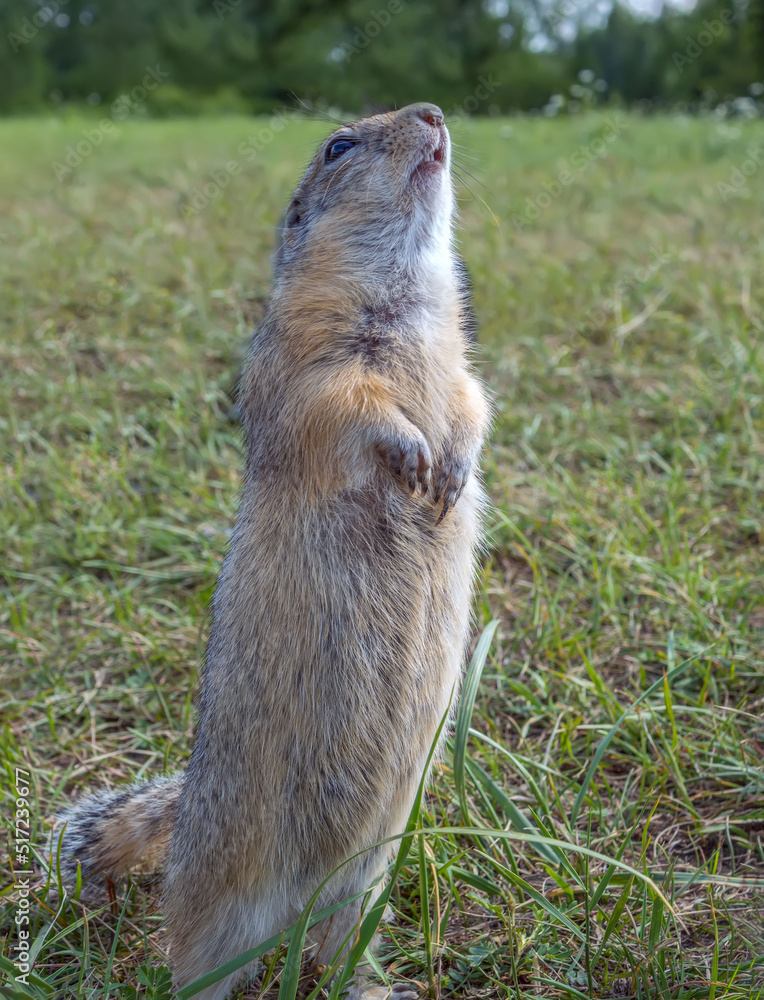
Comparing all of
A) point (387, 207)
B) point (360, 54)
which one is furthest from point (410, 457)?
point (360, 54)

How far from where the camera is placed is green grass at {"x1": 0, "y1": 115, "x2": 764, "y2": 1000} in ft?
7.83

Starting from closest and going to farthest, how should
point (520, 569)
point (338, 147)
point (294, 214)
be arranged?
point (338, 147) → point (294, 214) → point (520, 569)

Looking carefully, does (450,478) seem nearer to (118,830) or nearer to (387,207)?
(387,207)

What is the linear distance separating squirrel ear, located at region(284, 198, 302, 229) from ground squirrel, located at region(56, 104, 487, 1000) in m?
0.49

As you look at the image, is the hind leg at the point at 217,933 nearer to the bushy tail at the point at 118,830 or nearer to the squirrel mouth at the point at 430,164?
the bushy tail at the point at 118,830

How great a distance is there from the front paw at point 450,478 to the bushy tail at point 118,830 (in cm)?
113

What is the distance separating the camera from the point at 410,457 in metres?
2.27

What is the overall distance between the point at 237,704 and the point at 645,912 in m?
1.16

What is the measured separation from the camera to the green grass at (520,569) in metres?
2.39

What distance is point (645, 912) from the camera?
2.32 meters

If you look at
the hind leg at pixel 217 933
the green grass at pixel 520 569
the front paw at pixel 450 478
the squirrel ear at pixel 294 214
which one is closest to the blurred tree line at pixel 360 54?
the green grass at pixel 520 569

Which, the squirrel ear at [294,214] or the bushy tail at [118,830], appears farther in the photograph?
the squirrel ear at [294,214]

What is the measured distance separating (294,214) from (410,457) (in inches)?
47.6

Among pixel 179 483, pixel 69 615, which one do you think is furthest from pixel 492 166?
pixel 69 615
